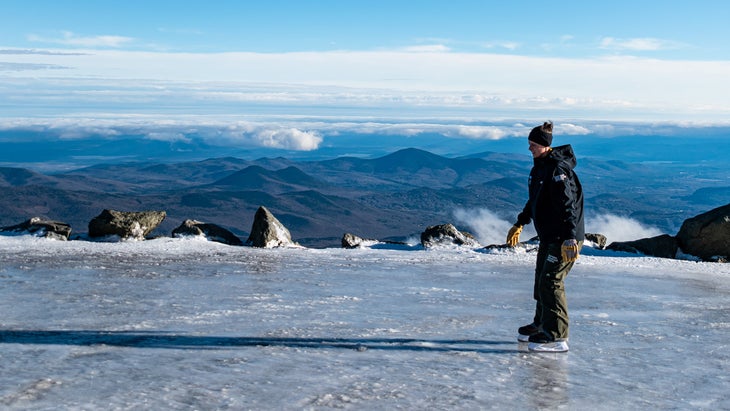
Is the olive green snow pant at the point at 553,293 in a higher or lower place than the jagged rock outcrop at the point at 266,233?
higher

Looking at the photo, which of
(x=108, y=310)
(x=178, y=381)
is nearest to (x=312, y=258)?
(x=108, y=310)

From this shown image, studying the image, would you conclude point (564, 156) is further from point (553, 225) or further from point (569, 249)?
point (569, 249)

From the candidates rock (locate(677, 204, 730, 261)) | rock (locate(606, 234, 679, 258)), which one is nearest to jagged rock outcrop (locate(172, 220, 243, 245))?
rock (locate(606, 234, 679, 258))

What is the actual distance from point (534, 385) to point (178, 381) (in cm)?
298

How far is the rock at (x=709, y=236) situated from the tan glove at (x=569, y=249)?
10.4 m

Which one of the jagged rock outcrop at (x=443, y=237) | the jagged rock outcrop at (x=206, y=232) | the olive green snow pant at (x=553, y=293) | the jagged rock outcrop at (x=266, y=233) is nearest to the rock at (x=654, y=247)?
the jagged rock outcrop at (x=443, y=237)

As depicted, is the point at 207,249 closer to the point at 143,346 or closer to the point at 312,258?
the point at 312,258

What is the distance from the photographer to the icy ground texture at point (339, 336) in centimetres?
565

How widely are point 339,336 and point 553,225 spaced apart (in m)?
2.52

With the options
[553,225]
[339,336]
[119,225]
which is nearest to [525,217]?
[553,225]

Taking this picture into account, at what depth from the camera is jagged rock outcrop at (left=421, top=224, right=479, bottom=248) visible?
15.9 m

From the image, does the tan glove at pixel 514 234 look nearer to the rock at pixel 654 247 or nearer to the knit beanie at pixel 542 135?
the knit beanie at pixel 542 135

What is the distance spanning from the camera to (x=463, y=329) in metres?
8.10

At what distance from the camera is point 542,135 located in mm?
7152
